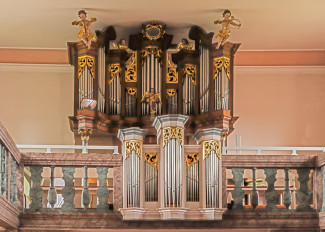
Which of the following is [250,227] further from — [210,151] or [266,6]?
[266,6]

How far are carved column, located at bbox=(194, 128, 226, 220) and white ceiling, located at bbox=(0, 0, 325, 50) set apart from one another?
3618mm

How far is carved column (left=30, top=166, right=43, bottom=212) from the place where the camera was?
42.0 feet

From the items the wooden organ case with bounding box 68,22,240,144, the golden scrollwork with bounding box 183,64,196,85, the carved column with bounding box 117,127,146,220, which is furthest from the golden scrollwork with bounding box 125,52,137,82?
the carved column with bounding box 117,127,146,220

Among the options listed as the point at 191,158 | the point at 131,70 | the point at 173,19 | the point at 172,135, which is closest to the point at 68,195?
the point at 172,135

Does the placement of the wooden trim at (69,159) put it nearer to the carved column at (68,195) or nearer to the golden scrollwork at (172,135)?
the carved column at (68,195)

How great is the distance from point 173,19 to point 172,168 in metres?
4.63

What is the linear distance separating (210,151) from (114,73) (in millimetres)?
4328

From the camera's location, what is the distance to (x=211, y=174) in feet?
41.8

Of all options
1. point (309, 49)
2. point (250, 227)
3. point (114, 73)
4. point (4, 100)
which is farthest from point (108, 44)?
point (250, 227)

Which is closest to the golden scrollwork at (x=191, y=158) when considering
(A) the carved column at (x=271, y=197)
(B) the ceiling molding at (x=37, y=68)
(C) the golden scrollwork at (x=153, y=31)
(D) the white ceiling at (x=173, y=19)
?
(A) the carved column at (x=271, y=197)

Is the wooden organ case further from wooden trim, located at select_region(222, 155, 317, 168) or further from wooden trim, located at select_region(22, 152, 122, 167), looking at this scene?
wooden trim, located at select_region(22, 152, 122, 167)

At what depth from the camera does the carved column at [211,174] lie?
12.6 metres

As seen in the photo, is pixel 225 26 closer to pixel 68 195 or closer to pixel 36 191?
pixel 68 195

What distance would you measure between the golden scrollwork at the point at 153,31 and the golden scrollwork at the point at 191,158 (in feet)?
14.3
